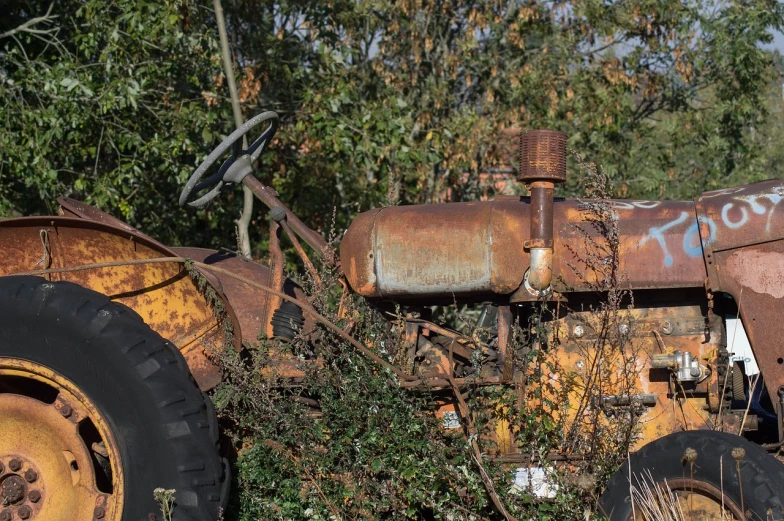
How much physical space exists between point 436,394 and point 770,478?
1.42 meters

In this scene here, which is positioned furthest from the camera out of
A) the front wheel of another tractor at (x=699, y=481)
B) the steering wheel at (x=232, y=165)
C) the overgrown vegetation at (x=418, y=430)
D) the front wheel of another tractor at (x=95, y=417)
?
the steering wheel at (x=232, y=165)

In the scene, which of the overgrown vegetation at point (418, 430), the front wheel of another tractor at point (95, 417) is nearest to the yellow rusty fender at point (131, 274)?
the overgrown vegetation at point (418, 430)

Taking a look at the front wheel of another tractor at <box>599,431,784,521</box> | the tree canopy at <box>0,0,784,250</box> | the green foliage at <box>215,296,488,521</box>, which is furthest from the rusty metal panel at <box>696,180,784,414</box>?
the tree canopy at <box>0,0,784,250</box>

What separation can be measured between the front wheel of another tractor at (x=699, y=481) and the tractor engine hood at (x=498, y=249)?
0.77m

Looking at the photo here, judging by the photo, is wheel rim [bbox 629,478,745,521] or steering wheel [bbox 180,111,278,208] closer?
Result: wheel rim [bbox 629,478,745,521]

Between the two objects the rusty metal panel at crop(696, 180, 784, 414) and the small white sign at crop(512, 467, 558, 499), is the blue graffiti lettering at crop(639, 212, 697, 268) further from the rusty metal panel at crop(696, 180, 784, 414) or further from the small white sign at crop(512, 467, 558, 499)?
the small white sign at crop(512, 467, 558, 499)

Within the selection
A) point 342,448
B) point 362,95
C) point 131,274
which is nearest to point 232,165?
point 131,274

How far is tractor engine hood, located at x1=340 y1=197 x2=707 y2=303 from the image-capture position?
3883 mm

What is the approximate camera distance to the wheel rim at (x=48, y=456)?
3.43 meters

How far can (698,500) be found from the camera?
336 cm

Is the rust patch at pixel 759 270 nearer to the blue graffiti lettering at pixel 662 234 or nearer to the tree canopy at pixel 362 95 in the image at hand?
the blue graffiti lettering at pixel 662 234

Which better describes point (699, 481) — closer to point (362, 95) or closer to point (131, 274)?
point (131, 274)

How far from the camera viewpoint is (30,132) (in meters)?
6.98

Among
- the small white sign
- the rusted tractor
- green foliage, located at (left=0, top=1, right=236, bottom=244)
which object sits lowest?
the small white sign
